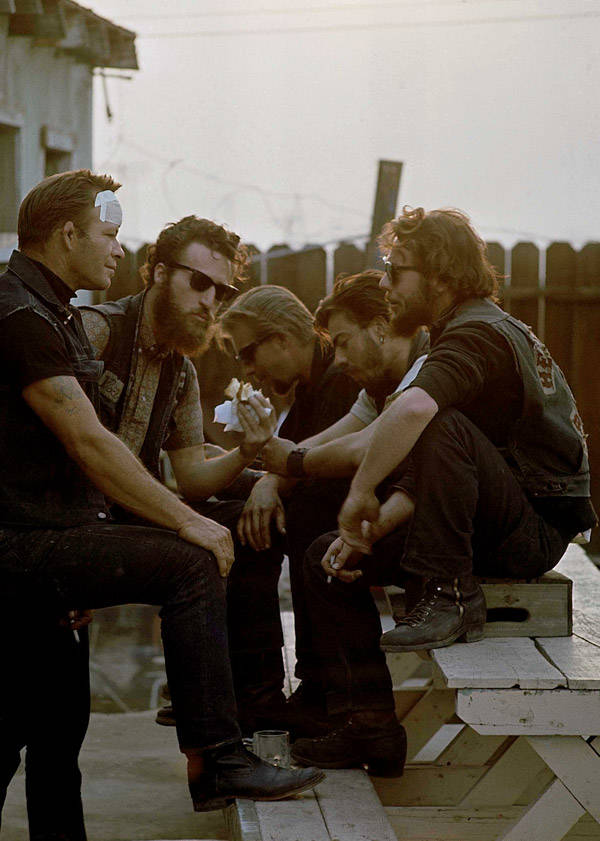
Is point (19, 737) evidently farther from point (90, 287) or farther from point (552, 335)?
point (552, 335)

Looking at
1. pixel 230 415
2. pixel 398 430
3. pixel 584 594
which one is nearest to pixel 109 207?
pixel 230 415

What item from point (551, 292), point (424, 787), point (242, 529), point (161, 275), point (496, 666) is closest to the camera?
point (496, 666)

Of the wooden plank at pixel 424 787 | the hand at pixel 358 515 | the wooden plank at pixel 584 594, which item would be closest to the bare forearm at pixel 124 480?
the hand at pixel 358 515

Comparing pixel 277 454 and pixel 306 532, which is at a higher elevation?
pixel 277 454

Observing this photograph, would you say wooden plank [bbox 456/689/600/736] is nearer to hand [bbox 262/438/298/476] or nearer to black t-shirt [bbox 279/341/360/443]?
hand [bbox 262/438/298/476]

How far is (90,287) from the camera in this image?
127 inches

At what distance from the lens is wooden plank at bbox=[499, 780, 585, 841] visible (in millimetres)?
2664

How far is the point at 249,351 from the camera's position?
451 cm

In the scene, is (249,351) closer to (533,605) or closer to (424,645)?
(533,605)

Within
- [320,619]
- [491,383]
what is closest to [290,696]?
[320,619]

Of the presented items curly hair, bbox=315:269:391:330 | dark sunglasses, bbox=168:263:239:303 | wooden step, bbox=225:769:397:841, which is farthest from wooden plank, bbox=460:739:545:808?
dark sunglasses, bbox=168:263:239:303

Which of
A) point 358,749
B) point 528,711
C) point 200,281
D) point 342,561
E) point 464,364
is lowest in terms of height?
point 358,749

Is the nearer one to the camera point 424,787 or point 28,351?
point 28,351

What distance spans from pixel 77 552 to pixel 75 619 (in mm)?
315
